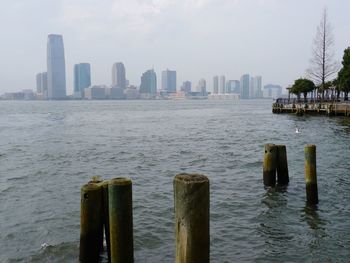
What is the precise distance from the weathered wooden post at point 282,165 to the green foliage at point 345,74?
174 feet

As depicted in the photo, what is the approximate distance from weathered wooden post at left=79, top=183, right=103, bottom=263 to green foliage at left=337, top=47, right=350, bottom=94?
201ft

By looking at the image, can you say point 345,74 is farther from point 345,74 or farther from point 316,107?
point 316,107

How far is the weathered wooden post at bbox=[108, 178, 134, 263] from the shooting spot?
7.21 meters

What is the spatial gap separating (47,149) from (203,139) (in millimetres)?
12632

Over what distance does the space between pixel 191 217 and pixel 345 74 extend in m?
→ 63.9

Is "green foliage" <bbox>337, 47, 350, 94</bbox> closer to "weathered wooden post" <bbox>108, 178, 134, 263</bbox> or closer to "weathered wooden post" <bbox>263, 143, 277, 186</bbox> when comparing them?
"weathered wooden post" <bbox>263, 143, 277, 186</bbox>

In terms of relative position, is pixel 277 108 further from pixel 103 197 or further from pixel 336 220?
pixel 103 197

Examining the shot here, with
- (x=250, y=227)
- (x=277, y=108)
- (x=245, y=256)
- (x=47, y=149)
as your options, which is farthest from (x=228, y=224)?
(x=277, y=108)

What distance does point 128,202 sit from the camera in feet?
24.0

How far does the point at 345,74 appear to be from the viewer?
63.4m

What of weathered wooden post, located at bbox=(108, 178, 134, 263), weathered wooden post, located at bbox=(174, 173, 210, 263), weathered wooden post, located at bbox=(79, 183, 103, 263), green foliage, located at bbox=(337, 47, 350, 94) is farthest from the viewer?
green foliage, located at bbox=(337, 47, 350, 94)

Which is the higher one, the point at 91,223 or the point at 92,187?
the point at 92,187

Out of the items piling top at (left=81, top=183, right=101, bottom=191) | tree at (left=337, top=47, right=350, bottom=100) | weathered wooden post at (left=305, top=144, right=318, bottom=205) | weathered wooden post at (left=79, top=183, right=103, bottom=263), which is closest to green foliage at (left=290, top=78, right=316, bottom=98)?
tree at (left=337, top=47, right=350, bottom=100)

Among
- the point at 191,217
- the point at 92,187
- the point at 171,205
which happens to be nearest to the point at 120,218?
the point at 92,187
